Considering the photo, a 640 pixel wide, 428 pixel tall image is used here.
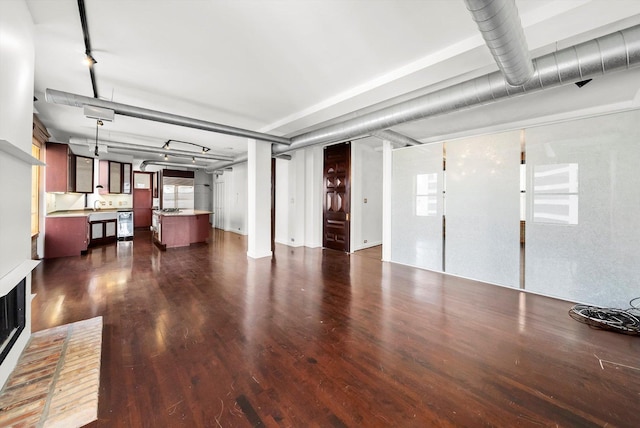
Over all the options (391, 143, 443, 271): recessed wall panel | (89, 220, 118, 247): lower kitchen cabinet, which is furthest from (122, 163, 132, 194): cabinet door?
(391, 143, 443, 271): recessed wall panel

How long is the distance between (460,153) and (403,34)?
8.86 feet

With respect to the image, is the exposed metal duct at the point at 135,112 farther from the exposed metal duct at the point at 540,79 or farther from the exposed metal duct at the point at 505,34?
the exposed metal duct at the point at 505,34

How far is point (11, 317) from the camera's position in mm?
1962

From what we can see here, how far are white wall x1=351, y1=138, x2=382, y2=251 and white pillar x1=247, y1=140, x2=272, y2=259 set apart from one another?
220 cm

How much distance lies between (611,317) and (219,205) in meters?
11.7

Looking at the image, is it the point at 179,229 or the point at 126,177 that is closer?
the point at 179,229

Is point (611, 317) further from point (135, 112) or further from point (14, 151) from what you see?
point (135, 112)

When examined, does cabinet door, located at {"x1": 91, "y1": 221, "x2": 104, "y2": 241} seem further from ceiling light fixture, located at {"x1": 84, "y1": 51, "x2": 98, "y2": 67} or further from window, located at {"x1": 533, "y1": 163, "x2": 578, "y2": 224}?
window, located at {"x1": 533, "y1": 163, "x2": 578, "y2": 224}

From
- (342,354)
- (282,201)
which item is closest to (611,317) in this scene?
(342,354)

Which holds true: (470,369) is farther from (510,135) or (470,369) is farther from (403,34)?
(510,135)

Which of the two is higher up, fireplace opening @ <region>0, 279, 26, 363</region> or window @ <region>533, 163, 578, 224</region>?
window @ <region>533, 163, 578, 224</region>

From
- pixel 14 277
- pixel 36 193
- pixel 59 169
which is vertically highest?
pixel 59 169

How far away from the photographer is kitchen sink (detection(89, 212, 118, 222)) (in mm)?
6717

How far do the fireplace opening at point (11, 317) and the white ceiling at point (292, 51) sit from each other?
237 cm
